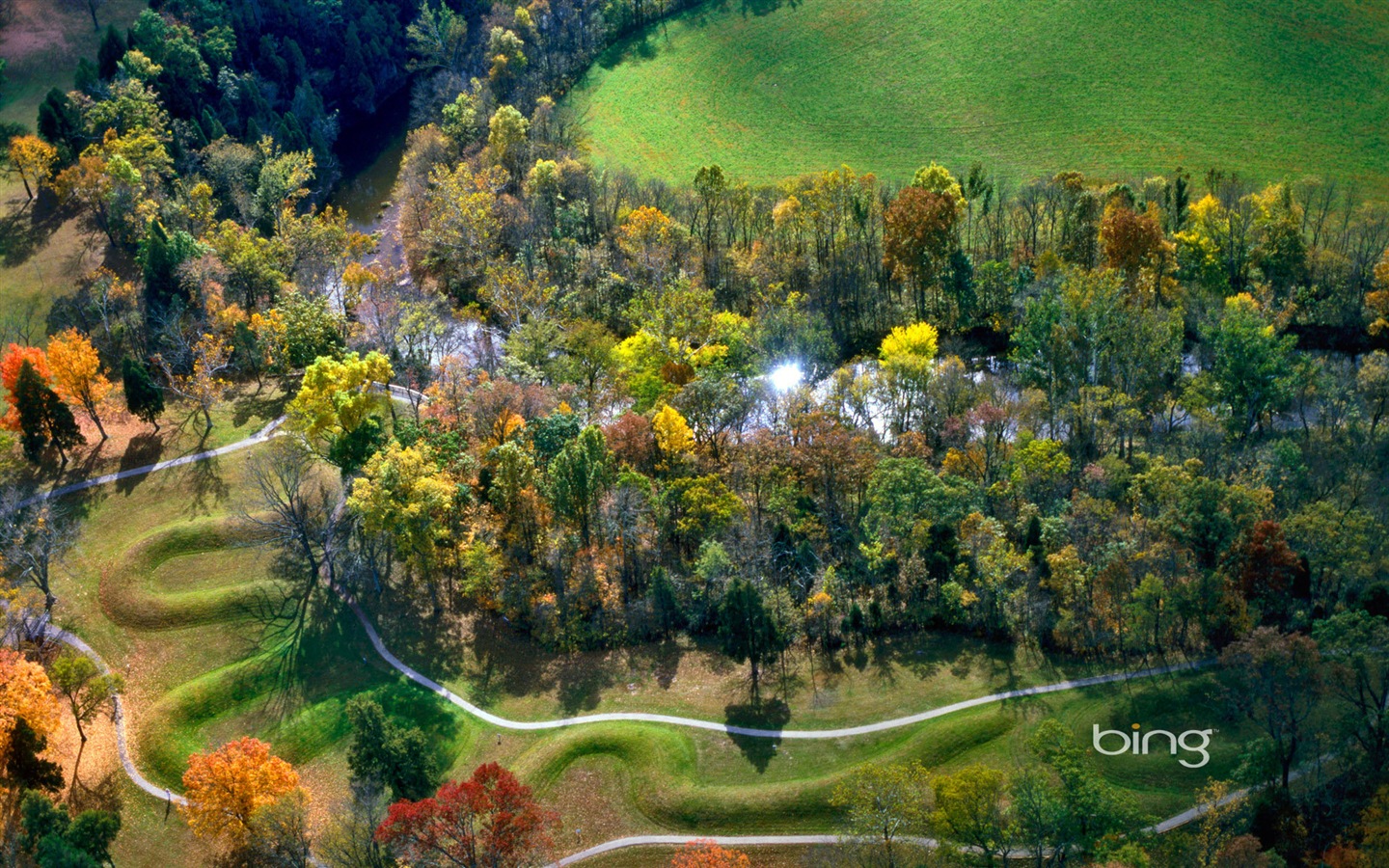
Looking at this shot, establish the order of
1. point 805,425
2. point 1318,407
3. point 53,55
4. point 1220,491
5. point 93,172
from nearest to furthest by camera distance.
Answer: point 1220,491 < point 805,425 < point 1318,407 < point 93,172 < point 53,55

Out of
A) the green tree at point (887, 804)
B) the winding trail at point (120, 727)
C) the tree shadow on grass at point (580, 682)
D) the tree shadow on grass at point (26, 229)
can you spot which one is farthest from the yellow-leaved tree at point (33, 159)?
the green tree at point (887, 804)

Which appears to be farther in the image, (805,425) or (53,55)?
(53,55)

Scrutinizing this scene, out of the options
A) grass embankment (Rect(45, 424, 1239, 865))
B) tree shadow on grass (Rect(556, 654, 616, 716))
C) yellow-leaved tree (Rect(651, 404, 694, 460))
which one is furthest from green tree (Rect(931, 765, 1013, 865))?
yellow-leaved tree (Rect(651, 404, 694, 460))

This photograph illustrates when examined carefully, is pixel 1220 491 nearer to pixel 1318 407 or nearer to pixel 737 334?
pixel 1318 407

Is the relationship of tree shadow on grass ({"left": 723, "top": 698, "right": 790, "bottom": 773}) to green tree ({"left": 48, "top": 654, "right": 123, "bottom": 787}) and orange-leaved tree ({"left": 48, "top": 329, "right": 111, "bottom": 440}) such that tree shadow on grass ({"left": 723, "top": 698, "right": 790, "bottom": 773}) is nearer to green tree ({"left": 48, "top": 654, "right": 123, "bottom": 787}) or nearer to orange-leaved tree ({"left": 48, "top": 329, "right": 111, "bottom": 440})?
green tree ({"left": 48, "top": 654, "right": 123, "bottom": 787})

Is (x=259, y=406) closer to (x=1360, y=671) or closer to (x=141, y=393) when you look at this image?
(x=141, y=393)

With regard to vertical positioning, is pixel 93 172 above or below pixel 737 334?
above

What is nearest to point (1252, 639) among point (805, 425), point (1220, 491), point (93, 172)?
point (1220, 491)

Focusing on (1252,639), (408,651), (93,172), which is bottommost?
(408,651)
